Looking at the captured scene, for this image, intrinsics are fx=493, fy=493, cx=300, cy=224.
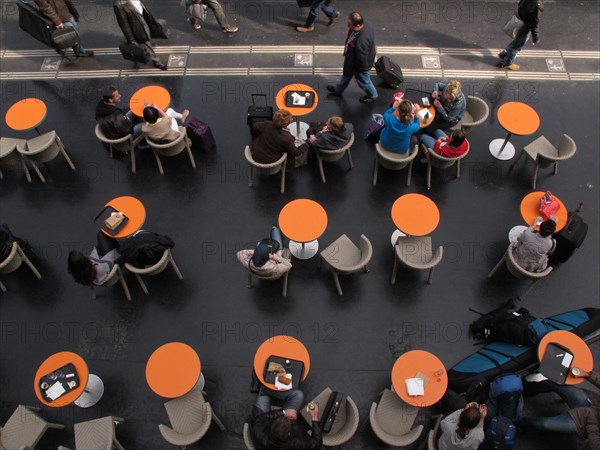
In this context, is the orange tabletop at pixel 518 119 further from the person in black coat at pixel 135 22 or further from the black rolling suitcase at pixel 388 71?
the person in black coat at pixel 135 22

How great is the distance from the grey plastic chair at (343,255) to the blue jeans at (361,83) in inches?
119

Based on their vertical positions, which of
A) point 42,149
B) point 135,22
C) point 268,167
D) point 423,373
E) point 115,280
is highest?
point 135,22

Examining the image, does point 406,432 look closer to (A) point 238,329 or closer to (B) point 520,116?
(A) point 238,329

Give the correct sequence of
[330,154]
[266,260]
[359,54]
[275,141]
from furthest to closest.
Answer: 1. [359,54]
2. [330,154]
3. [275,141]
4. [266,260]

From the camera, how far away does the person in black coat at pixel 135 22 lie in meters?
8.54

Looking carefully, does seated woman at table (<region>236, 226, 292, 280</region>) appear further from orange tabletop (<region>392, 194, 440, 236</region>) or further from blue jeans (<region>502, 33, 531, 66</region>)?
blue jeans (<region>502, 33, 531, 66</region>)

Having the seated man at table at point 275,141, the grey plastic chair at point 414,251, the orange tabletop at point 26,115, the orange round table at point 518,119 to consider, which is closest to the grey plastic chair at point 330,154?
the seated man at table at point 275,141

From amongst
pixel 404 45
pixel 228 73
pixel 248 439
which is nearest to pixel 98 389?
pixel 248 439

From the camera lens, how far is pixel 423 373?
561cm

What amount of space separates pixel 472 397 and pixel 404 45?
6.82 metres

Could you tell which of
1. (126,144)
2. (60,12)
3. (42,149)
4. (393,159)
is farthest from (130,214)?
(60,12)

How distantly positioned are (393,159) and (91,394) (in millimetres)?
5160

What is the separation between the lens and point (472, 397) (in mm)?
5633

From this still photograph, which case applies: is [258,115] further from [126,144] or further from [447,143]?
[447,143]
